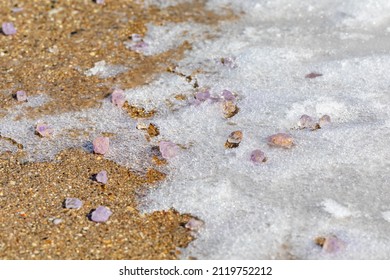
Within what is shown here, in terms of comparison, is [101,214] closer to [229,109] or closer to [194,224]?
[194,224]

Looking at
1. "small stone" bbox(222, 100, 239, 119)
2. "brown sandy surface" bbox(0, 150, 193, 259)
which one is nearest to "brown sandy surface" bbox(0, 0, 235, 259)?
"brown sandy surface" bbox(0, 150, 193, 259)

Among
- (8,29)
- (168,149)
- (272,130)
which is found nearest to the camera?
(168,149)

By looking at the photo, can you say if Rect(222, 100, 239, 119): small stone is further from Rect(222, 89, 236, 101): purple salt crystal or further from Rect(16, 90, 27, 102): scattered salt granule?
Rect(16, 90, 27, 102): scattered salt granule

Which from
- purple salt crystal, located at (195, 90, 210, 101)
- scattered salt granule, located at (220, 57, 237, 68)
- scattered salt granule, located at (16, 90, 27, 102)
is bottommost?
scattered salt granule, located at (16, 90, 27, 102)

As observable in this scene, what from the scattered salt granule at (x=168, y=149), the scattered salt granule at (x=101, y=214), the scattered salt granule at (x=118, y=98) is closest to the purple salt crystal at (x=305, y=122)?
the scattered salt granule at (x=168, y=149)

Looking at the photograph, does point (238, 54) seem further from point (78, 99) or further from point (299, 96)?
point (78, 99)

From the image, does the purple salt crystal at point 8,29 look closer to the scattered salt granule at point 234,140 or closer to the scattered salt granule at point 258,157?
the scattered salt granule at point 234,140

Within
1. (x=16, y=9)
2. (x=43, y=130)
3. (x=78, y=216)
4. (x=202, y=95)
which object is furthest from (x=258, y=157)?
(x=16, y=9)
